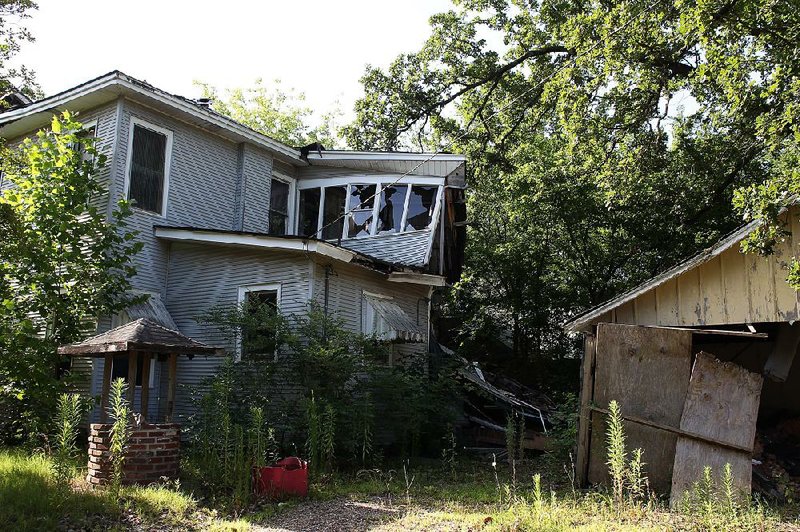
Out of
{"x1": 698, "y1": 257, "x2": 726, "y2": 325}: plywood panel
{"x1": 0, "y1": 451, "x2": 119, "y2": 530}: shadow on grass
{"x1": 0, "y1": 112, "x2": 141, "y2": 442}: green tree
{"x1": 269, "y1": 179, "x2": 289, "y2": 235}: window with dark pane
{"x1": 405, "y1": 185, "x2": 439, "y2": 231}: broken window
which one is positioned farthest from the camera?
{"x1": 269, "y1": 179, "x2": 289, "y2": 235}: window with dark pane

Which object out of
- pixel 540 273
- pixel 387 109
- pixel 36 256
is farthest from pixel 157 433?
pixel 540 273

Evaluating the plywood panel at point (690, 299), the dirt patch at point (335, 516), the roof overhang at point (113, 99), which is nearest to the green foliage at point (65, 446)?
the dirt patch at point (335, 516)

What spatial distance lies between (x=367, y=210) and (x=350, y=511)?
32.9 ft

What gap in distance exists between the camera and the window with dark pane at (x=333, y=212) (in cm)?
1723

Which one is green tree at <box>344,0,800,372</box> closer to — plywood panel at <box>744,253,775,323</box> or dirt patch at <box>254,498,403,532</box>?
plywood panel at <box>744,253,775,323</box>

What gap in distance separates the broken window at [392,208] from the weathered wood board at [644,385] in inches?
325

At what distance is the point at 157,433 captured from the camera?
862cm

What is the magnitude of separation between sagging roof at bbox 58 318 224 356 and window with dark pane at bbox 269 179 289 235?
8.10 m

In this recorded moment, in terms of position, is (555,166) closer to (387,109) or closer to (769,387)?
(387,109)

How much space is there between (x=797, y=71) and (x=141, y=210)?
12176mm

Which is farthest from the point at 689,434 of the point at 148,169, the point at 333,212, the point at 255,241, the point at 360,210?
the point at 148,169

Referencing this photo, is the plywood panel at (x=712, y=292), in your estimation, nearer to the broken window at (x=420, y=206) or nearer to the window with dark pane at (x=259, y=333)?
the window with dark pane at (x=259, y=333)

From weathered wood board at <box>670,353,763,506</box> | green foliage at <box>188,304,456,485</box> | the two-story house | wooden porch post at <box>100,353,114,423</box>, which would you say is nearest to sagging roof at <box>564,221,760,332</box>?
weathered wood board at <box>670,353,763,506</box>

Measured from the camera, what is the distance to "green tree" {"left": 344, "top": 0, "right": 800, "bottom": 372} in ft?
36.0
